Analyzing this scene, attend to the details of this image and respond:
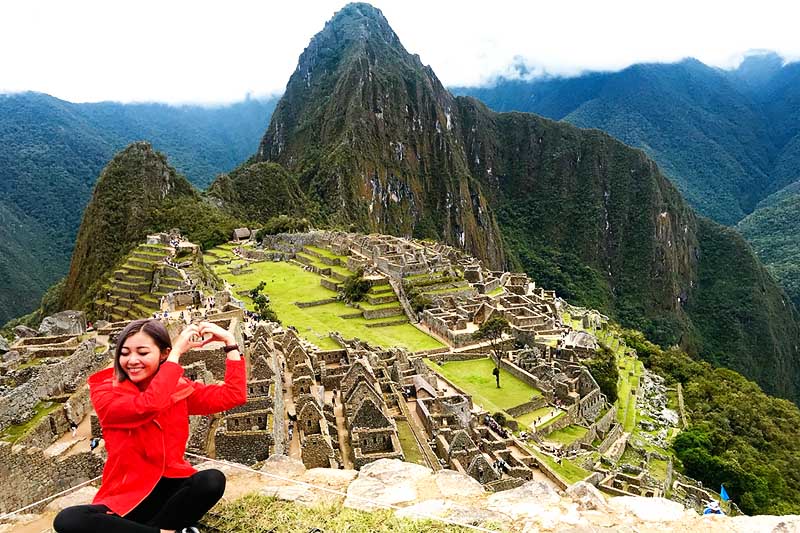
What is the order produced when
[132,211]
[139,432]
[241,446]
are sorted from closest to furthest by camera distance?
1. [139,432]
2. [241,446]
3. [132,211]

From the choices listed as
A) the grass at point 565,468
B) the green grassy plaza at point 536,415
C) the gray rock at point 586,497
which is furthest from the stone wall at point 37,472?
the green grassy plaza at point 536,415

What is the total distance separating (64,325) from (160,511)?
26.2m

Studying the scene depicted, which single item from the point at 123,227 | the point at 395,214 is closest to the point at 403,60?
the point at 395,214

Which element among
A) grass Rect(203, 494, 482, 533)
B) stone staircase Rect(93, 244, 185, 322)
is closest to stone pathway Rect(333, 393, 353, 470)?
grass Rect(203, 494, 482, 533)

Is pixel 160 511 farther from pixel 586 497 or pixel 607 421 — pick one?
pixel 607 421

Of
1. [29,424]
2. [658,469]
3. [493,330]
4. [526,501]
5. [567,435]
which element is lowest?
[658,469]

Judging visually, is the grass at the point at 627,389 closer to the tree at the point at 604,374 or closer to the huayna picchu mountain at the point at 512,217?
the tree at the point at 604,374

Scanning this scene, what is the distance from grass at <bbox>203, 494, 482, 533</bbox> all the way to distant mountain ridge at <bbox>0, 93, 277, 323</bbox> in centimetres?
7344

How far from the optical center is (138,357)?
4.29 m

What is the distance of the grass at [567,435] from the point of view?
23.7 metres

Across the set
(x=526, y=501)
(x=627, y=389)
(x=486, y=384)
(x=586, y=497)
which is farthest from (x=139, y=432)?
(x=627, y=389)

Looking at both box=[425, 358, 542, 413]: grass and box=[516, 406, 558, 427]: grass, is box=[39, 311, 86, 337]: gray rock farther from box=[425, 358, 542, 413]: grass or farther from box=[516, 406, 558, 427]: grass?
box=[516, 406, 558, 427]: grass

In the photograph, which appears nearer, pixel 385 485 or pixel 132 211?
pixel 385 485

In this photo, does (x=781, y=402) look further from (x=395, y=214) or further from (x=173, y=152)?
(x=173, y=152)
